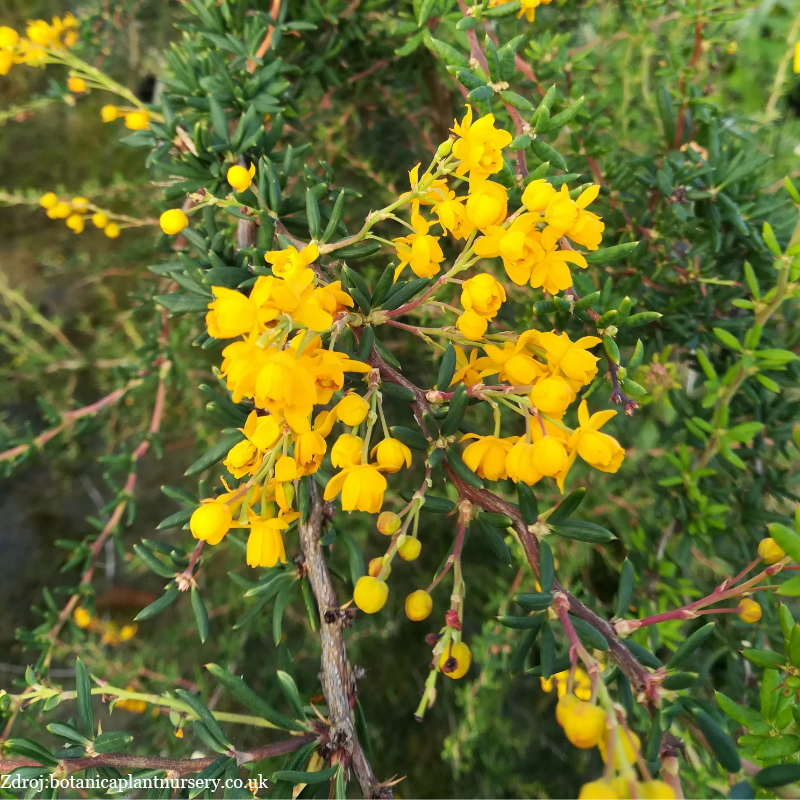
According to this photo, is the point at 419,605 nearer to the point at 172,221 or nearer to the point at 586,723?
the point at 586,723

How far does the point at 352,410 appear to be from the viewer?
21.7 inches

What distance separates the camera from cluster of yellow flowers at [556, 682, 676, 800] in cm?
37

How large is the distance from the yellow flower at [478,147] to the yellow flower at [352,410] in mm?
271

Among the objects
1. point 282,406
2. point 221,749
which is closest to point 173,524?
point 221,749

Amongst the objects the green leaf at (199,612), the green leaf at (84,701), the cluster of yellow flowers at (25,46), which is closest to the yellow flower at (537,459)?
the green leaf at (199,612)

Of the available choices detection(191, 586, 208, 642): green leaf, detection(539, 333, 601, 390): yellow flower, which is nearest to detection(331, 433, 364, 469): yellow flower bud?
detection(539, 333, 601, 390): yellow flower

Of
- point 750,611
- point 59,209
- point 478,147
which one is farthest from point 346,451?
point 59,209

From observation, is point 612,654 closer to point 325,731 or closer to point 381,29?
point 325,731

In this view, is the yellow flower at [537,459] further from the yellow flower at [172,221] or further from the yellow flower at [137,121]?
the yellow flower at [137,121]

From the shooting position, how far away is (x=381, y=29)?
125 cm

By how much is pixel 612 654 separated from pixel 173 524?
66cm

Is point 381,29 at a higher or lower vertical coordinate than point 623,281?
higher

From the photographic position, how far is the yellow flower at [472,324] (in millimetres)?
542

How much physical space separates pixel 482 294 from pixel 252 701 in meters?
0.59
